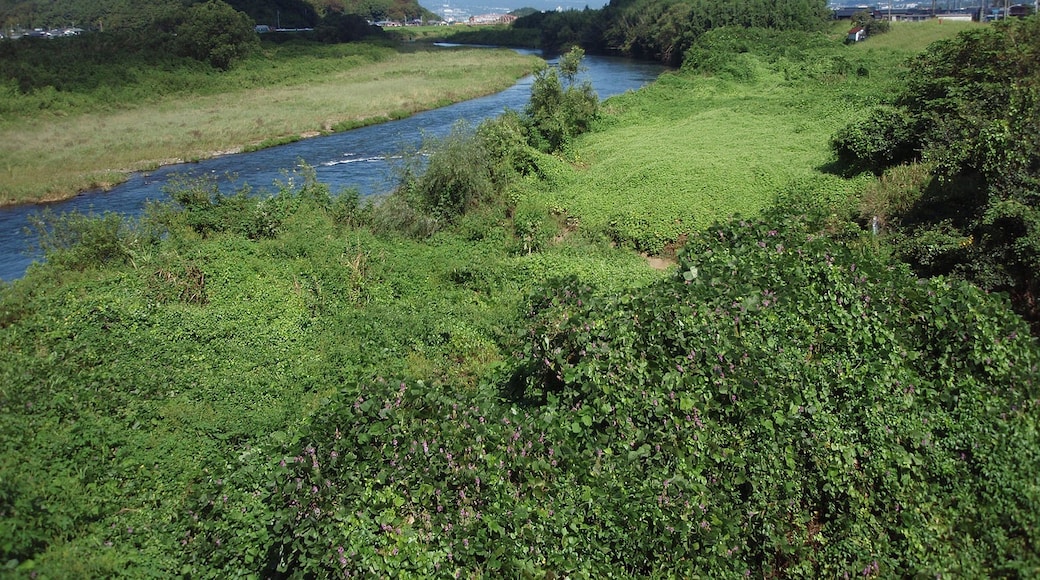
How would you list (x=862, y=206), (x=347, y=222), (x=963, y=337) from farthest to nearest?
(x=347, y=222) < (x=862, y=206) < (x=963, y=337)

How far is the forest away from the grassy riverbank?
50.3ft

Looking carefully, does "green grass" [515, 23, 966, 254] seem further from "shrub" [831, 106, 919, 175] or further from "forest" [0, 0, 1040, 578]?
"shrub" [831, 106, 919, 175]

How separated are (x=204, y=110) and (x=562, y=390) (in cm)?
4103

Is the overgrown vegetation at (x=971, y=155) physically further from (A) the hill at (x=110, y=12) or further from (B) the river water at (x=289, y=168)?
(A) the hill at (x=110, y=12)

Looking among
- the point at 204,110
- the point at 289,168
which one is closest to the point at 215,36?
the point at 204,110

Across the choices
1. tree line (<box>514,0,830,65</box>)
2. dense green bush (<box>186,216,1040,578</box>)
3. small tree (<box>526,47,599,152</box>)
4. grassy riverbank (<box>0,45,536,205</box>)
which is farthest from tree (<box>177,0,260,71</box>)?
dense green bush (<box>186,216,1040,578</box>)

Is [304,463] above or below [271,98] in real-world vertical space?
below

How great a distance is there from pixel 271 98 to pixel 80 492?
4320 centimetres

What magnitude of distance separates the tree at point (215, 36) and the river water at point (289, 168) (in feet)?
72.9

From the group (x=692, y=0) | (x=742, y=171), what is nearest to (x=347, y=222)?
(x=742, y=171)

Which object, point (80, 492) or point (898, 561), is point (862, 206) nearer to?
point (898, 561)

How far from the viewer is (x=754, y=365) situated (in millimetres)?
7418

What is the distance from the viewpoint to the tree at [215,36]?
5356 centimetres

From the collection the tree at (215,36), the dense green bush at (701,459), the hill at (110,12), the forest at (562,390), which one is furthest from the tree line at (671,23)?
the dense green bush at (701,459)
